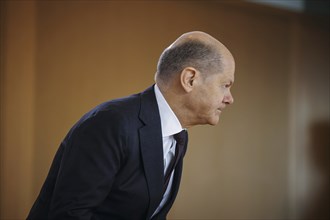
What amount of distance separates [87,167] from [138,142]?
18cm

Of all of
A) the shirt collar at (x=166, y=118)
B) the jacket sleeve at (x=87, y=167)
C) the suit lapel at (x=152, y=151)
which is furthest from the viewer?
the shirt collar at (x=166, y=118)

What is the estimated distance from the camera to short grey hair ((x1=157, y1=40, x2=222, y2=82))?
4.67ft

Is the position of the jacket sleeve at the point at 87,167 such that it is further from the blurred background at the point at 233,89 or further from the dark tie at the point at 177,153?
the blurred background at the point at 233,89

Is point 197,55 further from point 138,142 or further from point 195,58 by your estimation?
point 138,142

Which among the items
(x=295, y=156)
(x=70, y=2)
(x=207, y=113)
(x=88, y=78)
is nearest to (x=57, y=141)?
(x=88, y=78)

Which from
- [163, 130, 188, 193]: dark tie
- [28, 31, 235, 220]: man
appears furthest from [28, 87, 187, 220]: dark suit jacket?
[163, 130, 188, 193]: dark tie

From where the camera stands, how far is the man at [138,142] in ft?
4.17

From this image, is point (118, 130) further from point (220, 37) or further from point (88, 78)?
point (220, 37)

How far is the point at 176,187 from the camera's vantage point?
5.31 ft

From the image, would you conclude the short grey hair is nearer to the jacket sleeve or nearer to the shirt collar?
the shirt collar

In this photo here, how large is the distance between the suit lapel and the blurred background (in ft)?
5.90

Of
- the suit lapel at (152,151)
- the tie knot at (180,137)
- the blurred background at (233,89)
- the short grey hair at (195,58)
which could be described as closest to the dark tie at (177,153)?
the tie knot at (180,137)

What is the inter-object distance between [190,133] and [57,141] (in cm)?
105

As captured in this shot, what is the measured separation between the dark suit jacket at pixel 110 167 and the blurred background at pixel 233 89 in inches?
69.3
